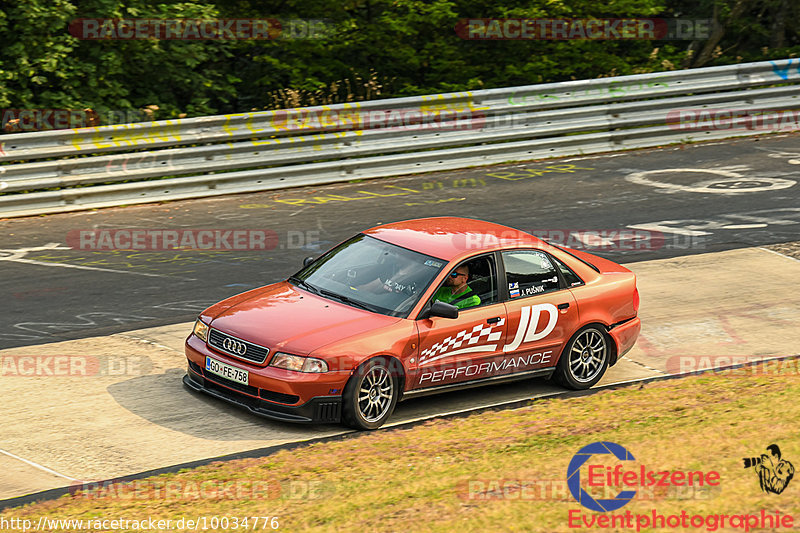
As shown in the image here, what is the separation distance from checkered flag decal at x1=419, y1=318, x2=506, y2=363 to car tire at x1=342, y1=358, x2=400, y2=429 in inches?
14.3

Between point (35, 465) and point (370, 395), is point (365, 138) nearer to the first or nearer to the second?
point (370, 395)

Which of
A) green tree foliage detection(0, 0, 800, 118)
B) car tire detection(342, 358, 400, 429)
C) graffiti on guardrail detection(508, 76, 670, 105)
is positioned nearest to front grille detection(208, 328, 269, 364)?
car tire detection(342, 358, 400, 429)

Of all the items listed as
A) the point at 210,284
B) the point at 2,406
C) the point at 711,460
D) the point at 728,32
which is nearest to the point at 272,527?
the point at 711,460

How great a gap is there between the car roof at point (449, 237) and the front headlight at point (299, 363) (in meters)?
1.60

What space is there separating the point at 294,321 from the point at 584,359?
287 centimetres

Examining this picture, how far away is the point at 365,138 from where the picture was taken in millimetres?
17234

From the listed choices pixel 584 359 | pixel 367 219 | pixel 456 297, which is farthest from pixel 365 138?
pixel 456 297

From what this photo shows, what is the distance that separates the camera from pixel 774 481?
235 inches

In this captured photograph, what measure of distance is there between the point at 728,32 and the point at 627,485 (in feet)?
65.7

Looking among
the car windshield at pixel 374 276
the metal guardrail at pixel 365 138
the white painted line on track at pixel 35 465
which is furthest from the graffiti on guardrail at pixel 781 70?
the white painted line on track at pixel 35 465

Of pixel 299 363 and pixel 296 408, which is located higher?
pixel 299 363

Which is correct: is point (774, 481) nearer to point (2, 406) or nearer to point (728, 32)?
point (2, 406)

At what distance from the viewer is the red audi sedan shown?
795 centimetres

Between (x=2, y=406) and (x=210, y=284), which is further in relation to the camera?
(x=210, y=284)
